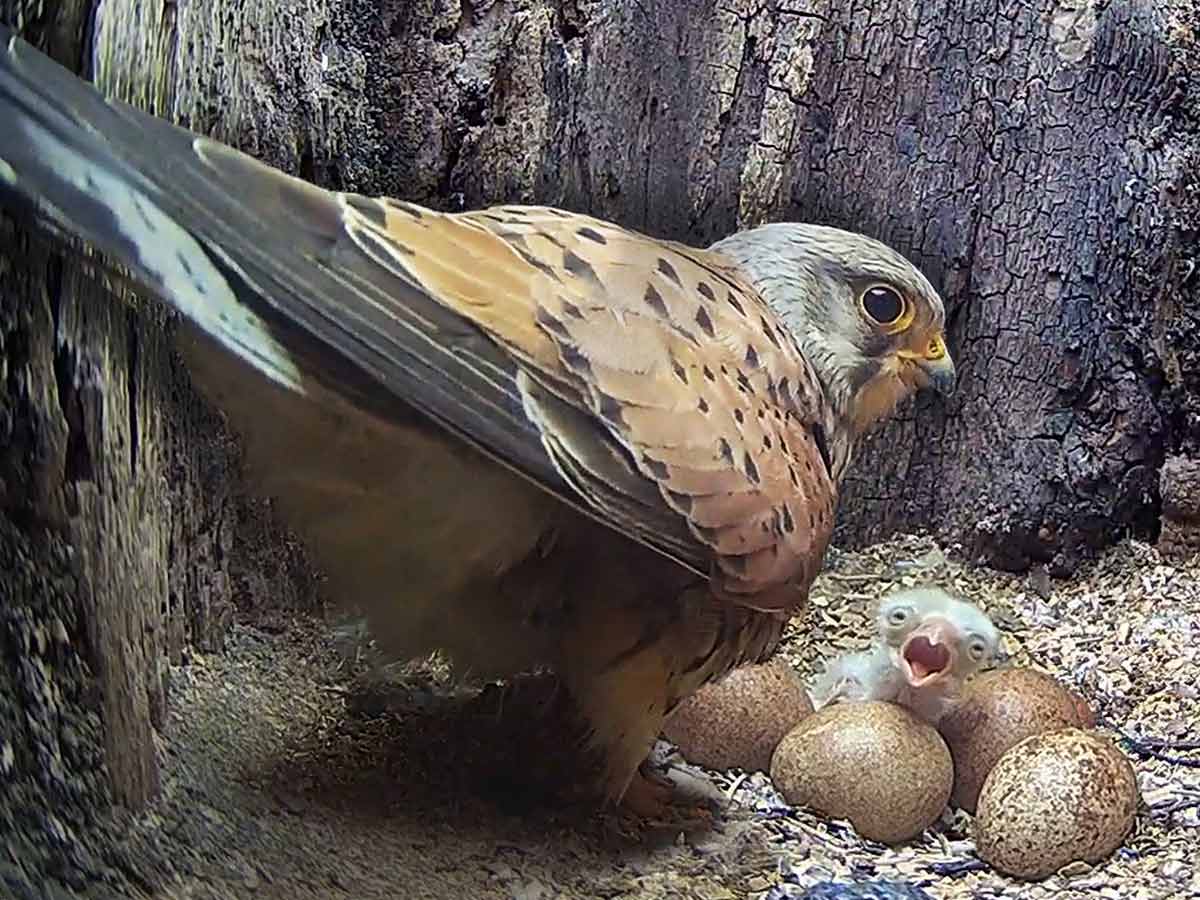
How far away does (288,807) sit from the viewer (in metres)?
0.73

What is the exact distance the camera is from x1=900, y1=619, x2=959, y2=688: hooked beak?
1048 millimetres

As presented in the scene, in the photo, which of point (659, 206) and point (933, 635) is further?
point (933, 635)

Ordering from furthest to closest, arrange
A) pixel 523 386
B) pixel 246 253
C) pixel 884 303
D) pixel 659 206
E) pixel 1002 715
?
1. pixel 1002 715
2. pixel 884 303
3. pixel 659 206
4. pixel 523 386
5. pixel 246 253

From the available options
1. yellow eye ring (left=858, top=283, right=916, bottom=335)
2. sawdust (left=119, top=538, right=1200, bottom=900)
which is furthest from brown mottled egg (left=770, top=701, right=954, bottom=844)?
yellow eye ring (left=858, top=283, right=916, bottom=335)

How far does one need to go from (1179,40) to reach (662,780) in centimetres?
64

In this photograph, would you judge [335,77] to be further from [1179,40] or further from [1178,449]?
[1178,449]

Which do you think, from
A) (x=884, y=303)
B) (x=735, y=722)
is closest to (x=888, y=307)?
(x=884, y=303)

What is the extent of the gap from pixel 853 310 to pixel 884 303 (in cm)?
5

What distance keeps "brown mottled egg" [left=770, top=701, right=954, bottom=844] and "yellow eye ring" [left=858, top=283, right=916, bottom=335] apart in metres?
0.28

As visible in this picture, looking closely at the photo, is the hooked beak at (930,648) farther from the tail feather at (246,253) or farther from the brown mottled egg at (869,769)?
the tail feather at (246,253)

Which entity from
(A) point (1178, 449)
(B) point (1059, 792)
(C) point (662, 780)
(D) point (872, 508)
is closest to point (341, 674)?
(C) point (662, 780)

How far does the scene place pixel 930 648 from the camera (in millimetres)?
1049

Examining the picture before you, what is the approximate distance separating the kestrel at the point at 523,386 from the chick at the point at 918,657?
11 cm

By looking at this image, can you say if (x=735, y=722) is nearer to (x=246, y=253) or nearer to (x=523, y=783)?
(x=523, y=783)
